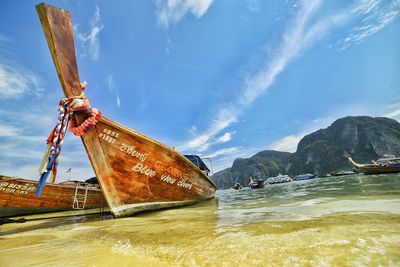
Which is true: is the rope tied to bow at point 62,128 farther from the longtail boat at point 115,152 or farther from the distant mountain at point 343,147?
the distant mountain at point 343,147

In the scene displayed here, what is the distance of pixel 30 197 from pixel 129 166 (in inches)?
331

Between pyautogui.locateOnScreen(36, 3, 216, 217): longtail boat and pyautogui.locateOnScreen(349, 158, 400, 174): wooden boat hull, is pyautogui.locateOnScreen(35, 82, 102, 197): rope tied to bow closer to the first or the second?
pyautogui.locateOnScreen(36, 3, 216, 217): longtail boat

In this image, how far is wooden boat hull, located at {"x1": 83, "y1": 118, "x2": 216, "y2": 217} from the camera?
627 cm

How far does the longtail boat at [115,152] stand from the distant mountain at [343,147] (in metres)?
127

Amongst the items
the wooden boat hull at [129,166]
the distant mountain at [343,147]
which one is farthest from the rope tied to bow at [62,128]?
the distant mountain at [343,147]

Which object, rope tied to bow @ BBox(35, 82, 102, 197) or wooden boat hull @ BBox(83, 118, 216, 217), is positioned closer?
rope tied to bow @ BBox(35, 82, 102, 197)

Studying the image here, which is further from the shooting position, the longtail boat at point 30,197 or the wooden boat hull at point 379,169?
the wooden boat hull at point 379,169

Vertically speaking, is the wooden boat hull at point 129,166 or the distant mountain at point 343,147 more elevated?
the distant mountain at point 343,147

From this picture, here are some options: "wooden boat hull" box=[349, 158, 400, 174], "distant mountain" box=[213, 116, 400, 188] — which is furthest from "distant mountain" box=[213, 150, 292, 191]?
"wooden boat hull" box=[349, 158, 400, 174]

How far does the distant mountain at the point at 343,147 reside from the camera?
109000 mm

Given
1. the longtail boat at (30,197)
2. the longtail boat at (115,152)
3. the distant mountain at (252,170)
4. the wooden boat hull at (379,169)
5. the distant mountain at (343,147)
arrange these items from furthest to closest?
the distant mountain at (252,170) → the distant mountain at (343,147) → the wooden boat hull at (379,169) → the longtail boat at (30,197) → the longtail boat at (115,152)

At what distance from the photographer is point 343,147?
122 metres

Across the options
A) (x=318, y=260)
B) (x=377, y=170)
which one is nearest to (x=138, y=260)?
(x=318, y=260)

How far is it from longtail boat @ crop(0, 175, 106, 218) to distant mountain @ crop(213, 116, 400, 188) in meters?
127
